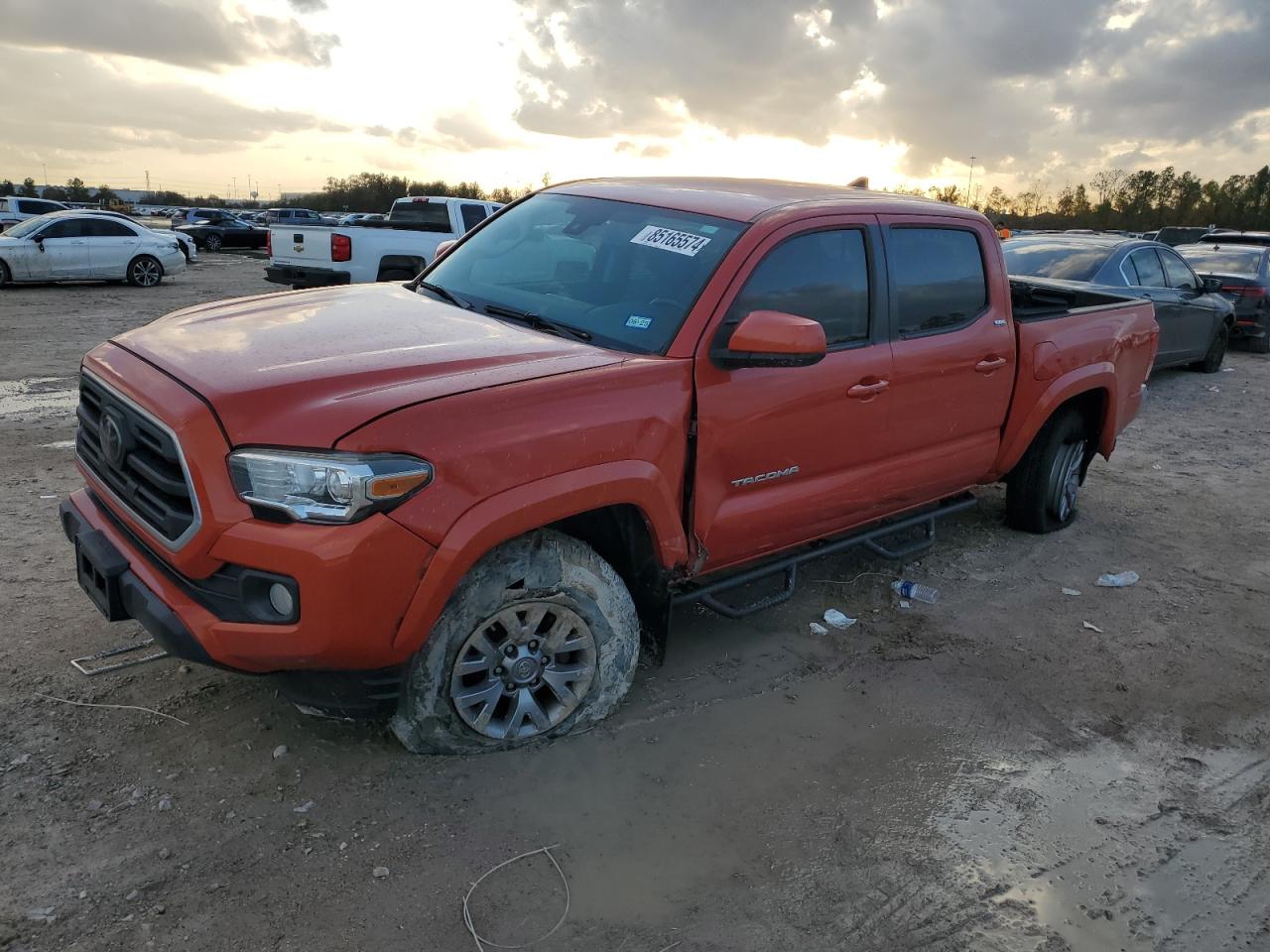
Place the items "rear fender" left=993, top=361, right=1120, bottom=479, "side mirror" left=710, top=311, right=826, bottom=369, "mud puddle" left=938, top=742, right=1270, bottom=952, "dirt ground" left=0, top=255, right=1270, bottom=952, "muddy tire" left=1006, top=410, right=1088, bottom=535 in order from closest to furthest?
"dirt ground" left=0, top=255, right=1270, bottom=952 → "mud puddle" left=938, top=742, right=1270, bottom=952 → "side mirror" left=710, top=311, right=826, bottom=369 → "rear fender" left=993, top=361, right=1120, bottom=479 → "muddy tire" left=1006, top=410, right=1088, bottom=535

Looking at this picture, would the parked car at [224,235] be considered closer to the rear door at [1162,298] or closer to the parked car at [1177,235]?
the parked car at [1177,235]

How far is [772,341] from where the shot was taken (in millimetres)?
3355

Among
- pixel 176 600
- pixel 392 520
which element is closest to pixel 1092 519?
pixel 392 520

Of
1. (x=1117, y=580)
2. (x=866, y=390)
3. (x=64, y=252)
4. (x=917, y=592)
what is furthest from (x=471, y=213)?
(x=866, y=390)

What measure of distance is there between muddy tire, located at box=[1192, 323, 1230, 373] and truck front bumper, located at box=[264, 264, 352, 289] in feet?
36.8

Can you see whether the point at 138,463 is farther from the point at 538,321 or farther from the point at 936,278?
the point at 936,278

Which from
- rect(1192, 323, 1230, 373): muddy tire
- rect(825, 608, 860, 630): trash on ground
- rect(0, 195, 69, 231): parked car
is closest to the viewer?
rect(825, 608, 860, 630): trash on ground

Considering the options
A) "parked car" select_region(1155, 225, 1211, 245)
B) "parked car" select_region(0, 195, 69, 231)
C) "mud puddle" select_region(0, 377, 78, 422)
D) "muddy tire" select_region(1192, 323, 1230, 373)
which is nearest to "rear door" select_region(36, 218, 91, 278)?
"parked car" select_region(0, 195, 69, 231)

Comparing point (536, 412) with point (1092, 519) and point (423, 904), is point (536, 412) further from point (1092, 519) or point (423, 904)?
point (1092, 519)

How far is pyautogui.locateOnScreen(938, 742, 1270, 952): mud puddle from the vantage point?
279cm

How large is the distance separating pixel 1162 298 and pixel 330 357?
10276 mm

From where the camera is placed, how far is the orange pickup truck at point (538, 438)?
276cm

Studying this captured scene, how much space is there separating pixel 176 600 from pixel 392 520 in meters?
0.74

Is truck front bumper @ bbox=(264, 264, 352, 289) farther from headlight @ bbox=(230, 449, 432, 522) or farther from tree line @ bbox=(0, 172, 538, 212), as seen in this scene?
tree line @ bbox=(0, 172, 538, 212)
